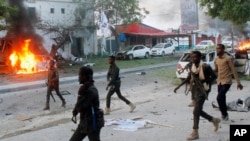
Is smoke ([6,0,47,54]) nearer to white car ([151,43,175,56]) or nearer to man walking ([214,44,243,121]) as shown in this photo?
white car ([151,43,175,56])

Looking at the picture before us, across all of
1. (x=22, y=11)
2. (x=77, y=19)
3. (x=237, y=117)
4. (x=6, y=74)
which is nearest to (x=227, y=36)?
(x=77, y=19)

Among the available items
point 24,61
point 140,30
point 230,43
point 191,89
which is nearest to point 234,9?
point 191,89

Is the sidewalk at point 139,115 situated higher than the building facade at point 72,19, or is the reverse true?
the building facade at point 72,19

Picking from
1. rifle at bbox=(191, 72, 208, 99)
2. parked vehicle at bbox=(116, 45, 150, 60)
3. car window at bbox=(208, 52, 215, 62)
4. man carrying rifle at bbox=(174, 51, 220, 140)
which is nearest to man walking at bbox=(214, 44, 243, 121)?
man carrying rifle at bbox=(174, 51, 220, 140)

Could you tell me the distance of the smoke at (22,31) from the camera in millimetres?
25062

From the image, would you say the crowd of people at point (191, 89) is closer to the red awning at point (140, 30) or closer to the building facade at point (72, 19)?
the building facade at point (72, 19)

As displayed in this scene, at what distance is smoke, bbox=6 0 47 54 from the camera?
25.1m

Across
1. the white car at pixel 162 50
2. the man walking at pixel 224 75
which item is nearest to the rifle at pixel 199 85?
the man walking at pixel 224 75

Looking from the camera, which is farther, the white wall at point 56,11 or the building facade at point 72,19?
the white wall at point 56,11

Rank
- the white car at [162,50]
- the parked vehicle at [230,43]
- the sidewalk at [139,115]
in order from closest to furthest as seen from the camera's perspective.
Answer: the sidewalk at [139,115] < the parked vehicle at [230,43] < the white car at [162,50]

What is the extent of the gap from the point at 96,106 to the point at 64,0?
3263 centimetres

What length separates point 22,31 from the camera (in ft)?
86.1

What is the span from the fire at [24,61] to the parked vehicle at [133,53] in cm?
1111

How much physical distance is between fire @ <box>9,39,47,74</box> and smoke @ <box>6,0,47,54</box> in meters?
0.76
